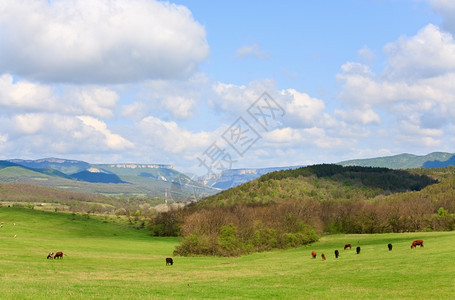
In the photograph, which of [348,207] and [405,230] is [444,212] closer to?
[405,230]

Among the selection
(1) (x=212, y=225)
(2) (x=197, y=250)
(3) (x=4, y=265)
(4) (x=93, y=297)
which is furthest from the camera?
(1) (x=212, y=225)

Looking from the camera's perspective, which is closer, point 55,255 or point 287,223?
point 55,255

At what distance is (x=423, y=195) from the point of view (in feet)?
604

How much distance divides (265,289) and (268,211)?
101586mm

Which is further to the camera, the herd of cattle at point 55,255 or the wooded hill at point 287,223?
the wooded hill at point 287,223

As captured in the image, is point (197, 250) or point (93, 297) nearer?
point (93, 297)

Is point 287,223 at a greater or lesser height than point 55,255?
greater

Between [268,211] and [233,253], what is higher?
[268,211]

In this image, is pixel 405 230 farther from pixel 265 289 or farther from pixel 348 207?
pixel 265 289

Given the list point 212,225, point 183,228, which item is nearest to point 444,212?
point 212,225

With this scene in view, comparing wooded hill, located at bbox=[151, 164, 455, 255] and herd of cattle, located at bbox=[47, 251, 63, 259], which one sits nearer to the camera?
herd of cattle, located at bbox=[47, 251, 63, 259]

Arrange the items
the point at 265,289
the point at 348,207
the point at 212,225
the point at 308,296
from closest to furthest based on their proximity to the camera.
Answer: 1. the point at 308,296
2. the point at 265,289
3. the point at 212,225
4. the point at 348,207

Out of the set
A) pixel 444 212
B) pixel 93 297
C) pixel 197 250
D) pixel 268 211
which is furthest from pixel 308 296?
pixel 444 212

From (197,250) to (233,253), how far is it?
778 cm
